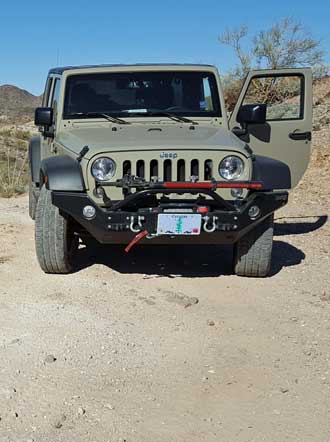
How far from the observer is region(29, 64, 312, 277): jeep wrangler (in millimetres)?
4738

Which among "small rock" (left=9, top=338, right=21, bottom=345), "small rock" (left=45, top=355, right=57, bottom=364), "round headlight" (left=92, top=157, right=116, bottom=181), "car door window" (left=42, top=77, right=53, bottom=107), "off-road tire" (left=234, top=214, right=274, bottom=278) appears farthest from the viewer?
"car door window" (left=42, top=77, right=53, bottom=107)

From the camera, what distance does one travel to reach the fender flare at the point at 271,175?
4.99 metres

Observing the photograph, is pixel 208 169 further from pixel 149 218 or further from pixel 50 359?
pixel 50 359

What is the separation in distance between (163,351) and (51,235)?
5.62 feet

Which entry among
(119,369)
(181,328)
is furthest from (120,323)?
(119,369)

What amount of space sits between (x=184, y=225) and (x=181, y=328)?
2.69 feet

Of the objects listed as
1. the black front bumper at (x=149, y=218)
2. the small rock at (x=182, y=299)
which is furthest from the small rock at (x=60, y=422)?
the black front bumper at (x=149, y=218)

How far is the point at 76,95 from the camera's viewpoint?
5.95 m

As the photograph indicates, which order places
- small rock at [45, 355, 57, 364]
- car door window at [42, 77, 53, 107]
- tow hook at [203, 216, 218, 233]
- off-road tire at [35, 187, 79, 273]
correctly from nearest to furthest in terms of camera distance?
small rock at [45, 355, 57, 364] < tow hook at [203, 216, 218, 233] < off-road tire at [35, 187, 79, 273] < car door window at [42, 77, 53, 107]

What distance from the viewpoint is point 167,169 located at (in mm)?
4859

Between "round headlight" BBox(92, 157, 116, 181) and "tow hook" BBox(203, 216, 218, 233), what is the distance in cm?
78

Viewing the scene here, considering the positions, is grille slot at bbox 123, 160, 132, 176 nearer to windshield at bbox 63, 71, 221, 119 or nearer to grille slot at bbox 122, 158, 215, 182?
grille slot at bbox 122, 158, 215, 182

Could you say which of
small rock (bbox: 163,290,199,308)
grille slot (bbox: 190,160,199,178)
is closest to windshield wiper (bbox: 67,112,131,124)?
grille slot (bbox: 190,160,199,178)

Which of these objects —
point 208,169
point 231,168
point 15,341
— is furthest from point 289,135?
point 15,341
